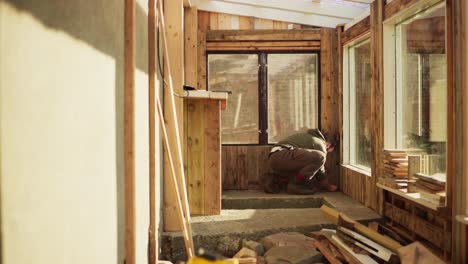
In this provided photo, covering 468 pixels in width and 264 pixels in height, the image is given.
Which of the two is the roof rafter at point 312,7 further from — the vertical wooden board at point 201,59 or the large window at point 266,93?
the large window at point 266,93

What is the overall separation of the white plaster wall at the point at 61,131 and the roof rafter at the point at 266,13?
520 centimetres

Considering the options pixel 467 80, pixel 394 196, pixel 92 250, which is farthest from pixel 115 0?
pixel 394 196

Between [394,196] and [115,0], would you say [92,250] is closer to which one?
[115,0]

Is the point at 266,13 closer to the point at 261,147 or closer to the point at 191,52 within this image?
the point at 191,52

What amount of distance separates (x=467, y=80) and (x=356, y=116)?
336cm

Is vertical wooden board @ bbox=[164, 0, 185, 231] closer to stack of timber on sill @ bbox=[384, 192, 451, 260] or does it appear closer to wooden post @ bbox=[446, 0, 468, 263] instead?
stack of timber on sill @ bbox=[384, 192, 451, 260]

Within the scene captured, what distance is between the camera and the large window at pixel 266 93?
7773mm

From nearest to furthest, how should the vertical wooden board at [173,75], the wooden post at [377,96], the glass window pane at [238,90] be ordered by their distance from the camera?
the vertical wooden board at [173,75]
the wooden post at [377,96]
the glass window pane at [238,90]

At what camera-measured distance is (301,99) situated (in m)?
7.84

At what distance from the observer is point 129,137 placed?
2609mm

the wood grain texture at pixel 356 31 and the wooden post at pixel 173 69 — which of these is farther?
the wood grain texture at pixel 356 31

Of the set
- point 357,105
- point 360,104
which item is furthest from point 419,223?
point 357,105

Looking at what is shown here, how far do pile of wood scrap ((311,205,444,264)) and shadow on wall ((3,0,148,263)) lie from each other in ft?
7.58

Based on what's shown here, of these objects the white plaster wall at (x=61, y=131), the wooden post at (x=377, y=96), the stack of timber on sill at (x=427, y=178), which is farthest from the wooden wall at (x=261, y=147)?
the white plaster wall at (x=61, y=131)
